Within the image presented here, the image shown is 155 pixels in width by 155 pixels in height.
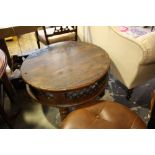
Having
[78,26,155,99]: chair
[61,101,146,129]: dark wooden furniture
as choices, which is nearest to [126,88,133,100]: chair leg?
[78,26,155,99]: chair

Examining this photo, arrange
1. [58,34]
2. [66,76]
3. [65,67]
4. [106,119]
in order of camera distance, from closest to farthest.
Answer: [106,119] < [66,76] < [65,67] < [58,34]

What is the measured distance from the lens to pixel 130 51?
1.51 meters

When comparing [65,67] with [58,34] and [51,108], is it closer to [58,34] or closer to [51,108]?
[51,108]

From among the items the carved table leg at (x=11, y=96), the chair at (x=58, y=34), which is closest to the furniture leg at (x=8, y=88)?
the carved table leg at (x=11, y=96)

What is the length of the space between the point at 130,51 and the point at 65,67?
1.83 feet

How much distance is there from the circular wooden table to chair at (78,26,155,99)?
0.20 metres

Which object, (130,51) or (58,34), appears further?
(58,34)

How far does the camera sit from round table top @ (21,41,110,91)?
1.27m

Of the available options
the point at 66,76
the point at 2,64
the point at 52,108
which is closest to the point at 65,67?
the point at 66,76

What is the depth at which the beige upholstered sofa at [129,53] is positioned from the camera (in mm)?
1377

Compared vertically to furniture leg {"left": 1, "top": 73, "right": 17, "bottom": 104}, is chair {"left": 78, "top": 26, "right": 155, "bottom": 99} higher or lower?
higher

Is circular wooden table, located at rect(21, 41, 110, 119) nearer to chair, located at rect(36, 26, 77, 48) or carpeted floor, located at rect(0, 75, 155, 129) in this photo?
carpeted floor, located at rect(0, 75, 155, 129)
